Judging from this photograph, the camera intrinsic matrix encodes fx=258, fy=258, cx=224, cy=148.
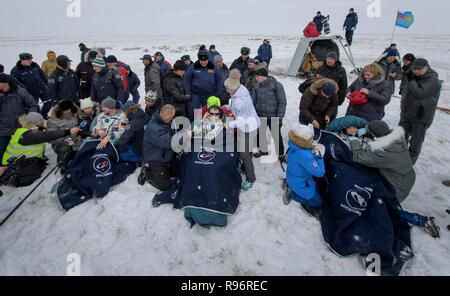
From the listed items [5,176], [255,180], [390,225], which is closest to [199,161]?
[255,180]

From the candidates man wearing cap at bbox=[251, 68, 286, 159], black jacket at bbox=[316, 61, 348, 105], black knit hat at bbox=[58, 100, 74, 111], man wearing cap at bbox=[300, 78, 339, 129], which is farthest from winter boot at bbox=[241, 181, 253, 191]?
black knit hat at bbox=[58, 100, 74, 111]

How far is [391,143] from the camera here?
11.3 feet

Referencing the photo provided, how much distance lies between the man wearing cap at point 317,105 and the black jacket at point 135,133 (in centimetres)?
302

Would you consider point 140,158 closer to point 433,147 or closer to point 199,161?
point 199,161

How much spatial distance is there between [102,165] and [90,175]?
9.9 inches

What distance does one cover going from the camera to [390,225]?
3234mm

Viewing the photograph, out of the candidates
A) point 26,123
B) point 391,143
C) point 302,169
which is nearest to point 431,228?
point 391,143

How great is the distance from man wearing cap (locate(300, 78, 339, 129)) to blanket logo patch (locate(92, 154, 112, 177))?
12.3 ft

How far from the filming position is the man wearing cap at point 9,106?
493 centimetres

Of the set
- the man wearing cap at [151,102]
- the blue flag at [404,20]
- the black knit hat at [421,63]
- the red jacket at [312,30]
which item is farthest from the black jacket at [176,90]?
the blue flag at [404,20]

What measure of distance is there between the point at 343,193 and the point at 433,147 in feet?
13.9

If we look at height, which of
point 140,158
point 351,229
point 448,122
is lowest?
point 351,229

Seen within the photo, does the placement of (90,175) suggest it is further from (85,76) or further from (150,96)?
(85,76)

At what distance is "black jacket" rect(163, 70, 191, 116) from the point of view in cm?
580
